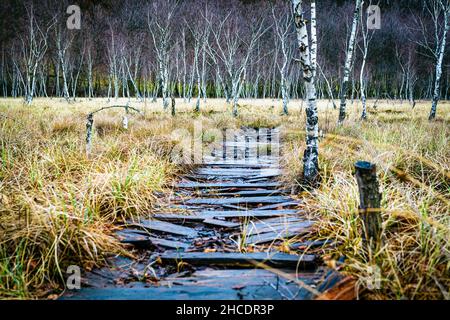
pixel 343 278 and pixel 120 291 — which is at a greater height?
pixel 343 278

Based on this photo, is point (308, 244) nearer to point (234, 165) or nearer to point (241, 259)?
point (241, 259)

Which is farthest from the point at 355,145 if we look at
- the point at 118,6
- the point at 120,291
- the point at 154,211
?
the point at 118,6

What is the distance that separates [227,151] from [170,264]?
6.37 meters

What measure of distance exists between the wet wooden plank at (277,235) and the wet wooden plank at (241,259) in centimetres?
31

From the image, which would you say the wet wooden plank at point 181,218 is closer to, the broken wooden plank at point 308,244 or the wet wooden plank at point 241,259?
the wet wooden plank at point 241,259

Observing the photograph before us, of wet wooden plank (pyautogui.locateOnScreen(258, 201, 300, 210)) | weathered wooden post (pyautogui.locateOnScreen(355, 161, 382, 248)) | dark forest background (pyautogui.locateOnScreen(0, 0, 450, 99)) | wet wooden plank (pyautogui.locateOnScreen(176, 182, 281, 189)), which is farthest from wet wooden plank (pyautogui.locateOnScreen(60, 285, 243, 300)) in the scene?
dark forest background (pyautogui.locateOnScreen(0, 0, 450, 99))

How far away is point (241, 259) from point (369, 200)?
123 cm

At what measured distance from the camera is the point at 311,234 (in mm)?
3330

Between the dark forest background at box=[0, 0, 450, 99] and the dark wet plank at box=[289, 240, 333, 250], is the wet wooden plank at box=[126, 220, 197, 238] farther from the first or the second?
the dark forest background at box=[0, 0, 450, 99]

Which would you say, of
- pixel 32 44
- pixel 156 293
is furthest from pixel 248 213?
pixel 32 44

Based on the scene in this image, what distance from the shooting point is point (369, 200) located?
246cm

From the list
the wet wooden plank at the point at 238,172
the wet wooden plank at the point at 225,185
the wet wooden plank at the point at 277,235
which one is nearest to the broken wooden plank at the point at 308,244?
the wet wooden plank at the point at 277,235

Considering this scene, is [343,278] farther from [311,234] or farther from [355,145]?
[355,145]

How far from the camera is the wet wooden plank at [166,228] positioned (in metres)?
3.48
